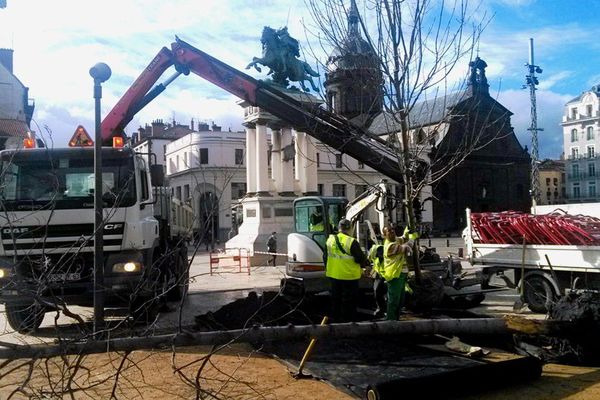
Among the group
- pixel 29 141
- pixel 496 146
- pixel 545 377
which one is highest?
pixel 496 146

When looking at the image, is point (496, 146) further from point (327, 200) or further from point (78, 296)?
point (78, 296)

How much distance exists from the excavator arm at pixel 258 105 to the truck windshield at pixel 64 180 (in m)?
4.11

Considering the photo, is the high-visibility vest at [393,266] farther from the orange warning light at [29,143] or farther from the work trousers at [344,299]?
the orange warning light at [29,143]

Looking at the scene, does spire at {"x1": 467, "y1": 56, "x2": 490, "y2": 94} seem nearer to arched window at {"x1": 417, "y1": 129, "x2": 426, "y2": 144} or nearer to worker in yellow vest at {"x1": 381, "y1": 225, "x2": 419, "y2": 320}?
arched window at {"x1": 417, "y1": 129, "x2": 426, "y2": 144}

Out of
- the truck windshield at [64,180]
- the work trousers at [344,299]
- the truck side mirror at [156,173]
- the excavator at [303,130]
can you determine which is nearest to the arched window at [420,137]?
the excavator at [303,130]

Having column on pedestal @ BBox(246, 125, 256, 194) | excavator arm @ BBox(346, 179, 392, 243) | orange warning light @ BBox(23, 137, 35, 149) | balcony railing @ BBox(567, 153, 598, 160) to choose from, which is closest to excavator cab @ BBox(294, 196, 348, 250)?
excavator arm @ BBox(346, 179, 392, 243)

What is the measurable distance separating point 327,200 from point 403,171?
3.48 meters

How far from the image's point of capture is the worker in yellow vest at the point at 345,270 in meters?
9.34

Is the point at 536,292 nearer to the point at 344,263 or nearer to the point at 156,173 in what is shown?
the point at 344,263

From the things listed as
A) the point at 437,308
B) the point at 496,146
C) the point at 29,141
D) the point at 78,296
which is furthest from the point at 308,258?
the point at 496,146

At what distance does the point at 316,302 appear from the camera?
1109 cm

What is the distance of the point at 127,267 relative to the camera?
30.3 ft

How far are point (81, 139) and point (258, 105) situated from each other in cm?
570

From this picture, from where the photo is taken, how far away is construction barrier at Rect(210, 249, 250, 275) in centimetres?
2087
